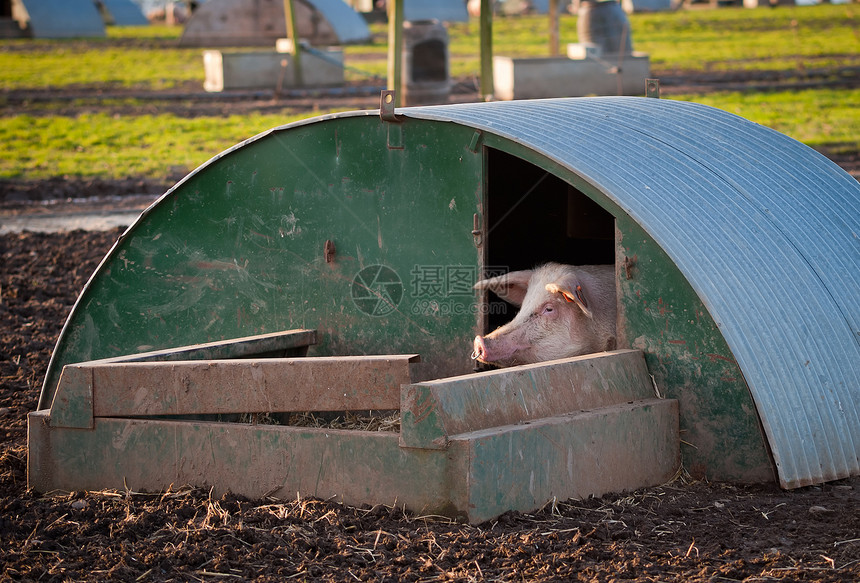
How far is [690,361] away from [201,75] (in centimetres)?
2400

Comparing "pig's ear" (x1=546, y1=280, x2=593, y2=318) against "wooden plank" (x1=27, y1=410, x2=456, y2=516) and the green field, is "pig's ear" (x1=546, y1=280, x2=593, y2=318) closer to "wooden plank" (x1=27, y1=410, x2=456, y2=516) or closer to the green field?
"wooden plank" (x1=27, y1=410, x2=456, y2=516)

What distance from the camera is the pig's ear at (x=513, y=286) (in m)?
6.30

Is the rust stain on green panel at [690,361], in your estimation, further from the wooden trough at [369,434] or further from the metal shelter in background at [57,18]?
the metal shelter in background at [57,18]

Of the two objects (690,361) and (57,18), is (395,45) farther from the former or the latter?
(57,18)

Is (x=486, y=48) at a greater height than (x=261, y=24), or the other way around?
(x=261, y=24)

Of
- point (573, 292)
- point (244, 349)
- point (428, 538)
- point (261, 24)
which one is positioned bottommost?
point (428, 538)

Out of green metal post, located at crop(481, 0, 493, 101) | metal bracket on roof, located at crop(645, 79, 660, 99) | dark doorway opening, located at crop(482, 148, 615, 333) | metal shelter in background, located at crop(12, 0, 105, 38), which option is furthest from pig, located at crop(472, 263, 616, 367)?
metal shelter in background, located at crop(12, 0, 105, 38)

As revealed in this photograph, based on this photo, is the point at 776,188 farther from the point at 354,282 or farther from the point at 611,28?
the point at 611,28

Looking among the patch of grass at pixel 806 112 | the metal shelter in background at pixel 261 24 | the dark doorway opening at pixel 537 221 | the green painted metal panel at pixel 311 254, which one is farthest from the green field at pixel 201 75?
the green painted metal panel at pixel 311 254

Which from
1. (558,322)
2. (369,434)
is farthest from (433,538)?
(558,322)

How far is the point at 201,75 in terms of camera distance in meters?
27.3

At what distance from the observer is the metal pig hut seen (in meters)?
4.84

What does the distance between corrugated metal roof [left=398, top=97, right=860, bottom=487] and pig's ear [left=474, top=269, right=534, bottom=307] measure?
3.09 ft

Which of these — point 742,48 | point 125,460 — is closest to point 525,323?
point 125,460
